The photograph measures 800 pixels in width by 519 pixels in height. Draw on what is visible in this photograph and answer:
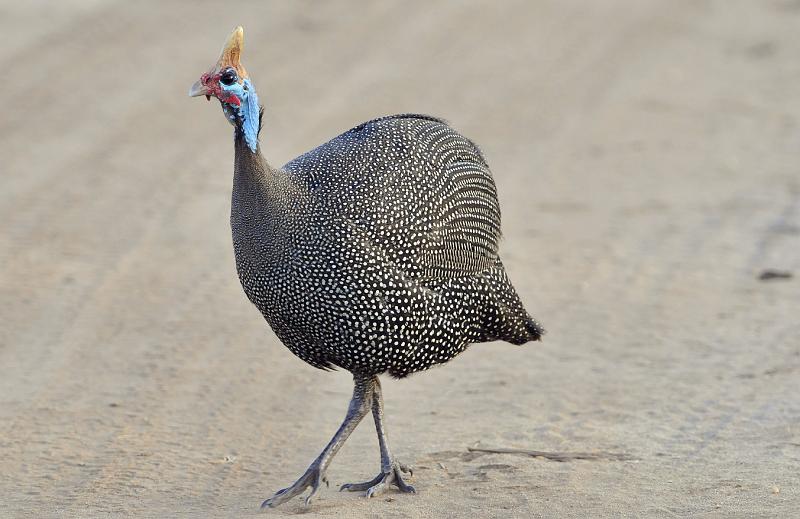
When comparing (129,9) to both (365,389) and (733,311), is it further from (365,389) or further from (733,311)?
(365,389)

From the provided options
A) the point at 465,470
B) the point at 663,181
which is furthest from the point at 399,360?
the point at 663,181

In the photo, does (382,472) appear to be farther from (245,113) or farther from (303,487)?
(245,113)

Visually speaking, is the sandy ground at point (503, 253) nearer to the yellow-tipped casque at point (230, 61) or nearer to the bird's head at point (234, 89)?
the bird's head at point (234, 89)

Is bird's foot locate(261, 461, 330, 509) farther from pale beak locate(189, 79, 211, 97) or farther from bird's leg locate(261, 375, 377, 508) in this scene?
pale beak locate(189, 79, 211, 97)

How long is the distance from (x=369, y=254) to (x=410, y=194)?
0.37 metres

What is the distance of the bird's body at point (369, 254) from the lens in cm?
474

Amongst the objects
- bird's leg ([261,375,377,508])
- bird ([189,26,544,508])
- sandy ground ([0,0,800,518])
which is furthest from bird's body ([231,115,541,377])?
sandy ground ([0,0,800,518])

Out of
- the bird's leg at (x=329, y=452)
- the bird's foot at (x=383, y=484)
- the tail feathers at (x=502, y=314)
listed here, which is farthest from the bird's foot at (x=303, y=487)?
the tail feathers at (x=502, y=314)

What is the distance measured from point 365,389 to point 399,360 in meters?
0.33

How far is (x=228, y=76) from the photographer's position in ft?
15.3

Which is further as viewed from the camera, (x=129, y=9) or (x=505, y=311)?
(x=129, y=9)

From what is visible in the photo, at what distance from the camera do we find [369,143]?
5164mm

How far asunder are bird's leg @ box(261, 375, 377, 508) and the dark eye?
1.23m

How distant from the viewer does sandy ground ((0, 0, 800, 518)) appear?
209 inches
